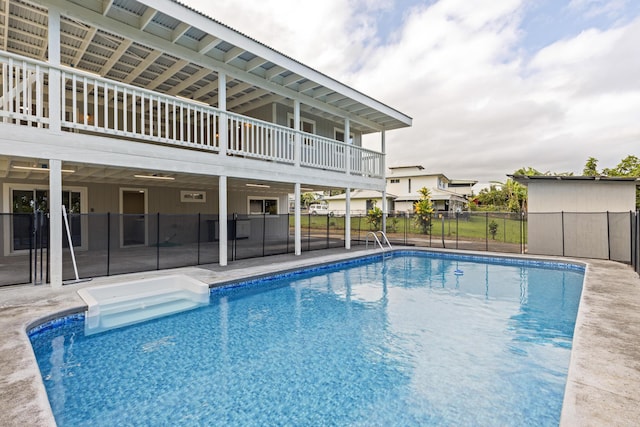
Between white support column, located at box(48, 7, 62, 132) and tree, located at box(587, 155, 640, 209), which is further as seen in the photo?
tree, located at box(587, 155, 640, 209)

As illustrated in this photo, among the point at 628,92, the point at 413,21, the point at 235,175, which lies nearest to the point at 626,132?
the point at 628,92

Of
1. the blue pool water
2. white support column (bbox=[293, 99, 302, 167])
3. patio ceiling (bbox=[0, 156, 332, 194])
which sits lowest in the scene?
the blue pool water

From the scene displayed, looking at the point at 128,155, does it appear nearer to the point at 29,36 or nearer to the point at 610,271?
the point at 29,36

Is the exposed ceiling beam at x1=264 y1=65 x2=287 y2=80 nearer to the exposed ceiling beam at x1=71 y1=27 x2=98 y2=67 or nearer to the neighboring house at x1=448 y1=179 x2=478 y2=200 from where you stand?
the exposed ceiling beam at x1=71 y1=27 x2=98 y2=67

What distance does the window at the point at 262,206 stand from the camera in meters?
15.4

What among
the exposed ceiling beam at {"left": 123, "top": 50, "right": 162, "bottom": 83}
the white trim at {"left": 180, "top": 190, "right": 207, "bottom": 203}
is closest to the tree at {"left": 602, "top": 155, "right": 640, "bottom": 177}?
the white trim at {"left": 180, "top": 190, "right": 207, "bottom": 203}

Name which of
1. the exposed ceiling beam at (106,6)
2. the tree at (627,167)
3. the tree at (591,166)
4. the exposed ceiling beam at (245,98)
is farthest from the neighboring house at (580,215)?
the tree at (591,166)

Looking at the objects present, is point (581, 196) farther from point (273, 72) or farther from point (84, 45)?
point (84, 45)

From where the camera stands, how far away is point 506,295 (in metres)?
7.32

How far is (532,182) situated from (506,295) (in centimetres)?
680

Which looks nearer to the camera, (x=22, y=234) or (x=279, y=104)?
(x=22, y=234)

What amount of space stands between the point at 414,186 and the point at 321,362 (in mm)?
34627

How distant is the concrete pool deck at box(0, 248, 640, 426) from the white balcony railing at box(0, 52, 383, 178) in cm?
304

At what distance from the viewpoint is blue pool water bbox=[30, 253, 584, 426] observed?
2.94 metres
